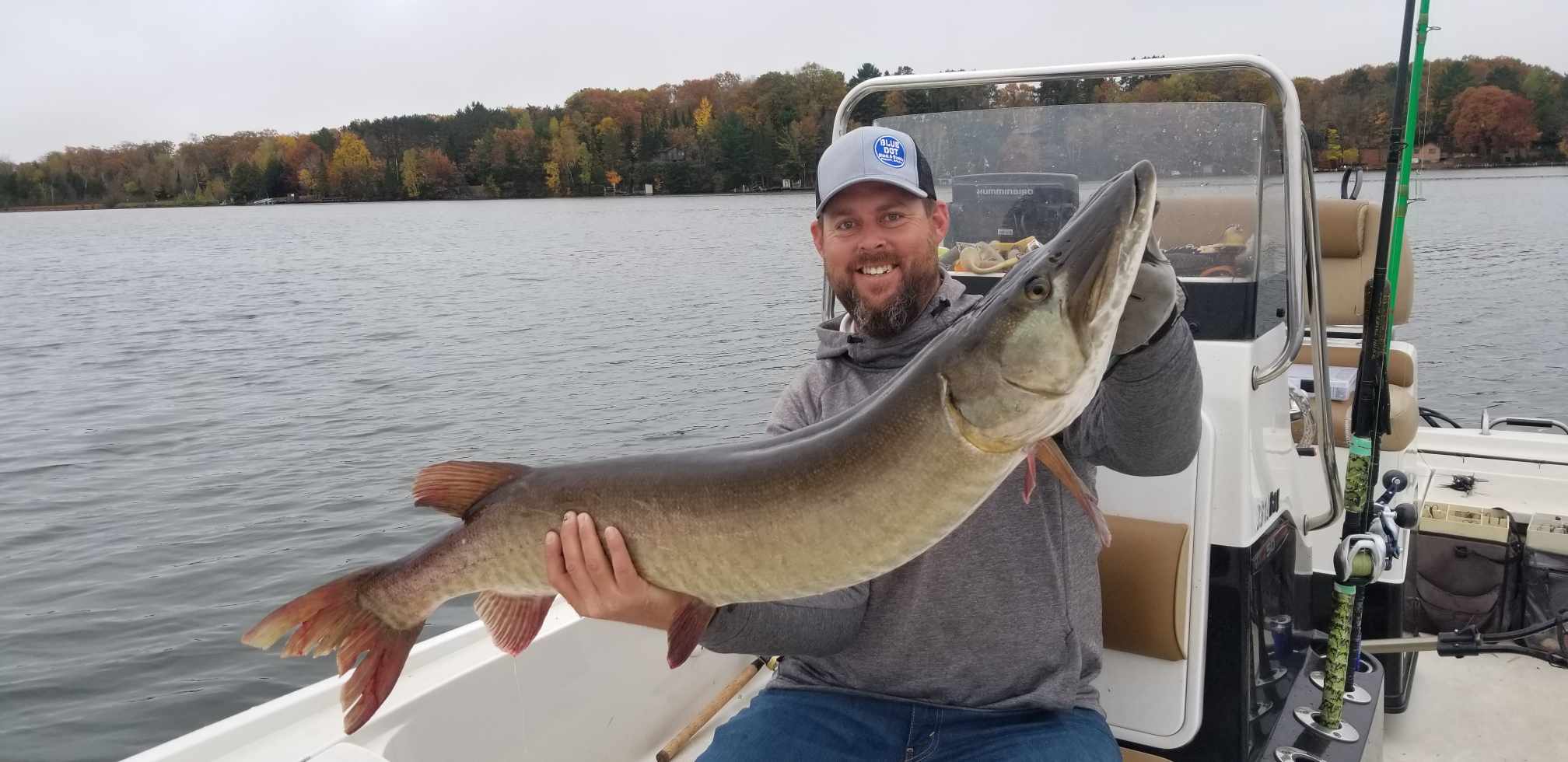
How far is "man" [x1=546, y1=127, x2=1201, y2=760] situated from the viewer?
2078 mm

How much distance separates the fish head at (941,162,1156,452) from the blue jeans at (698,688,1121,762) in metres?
0.98

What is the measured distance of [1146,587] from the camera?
8.82 ft

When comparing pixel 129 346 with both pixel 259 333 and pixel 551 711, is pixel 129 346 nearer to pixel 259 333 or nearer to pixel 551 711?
pixel 259 333

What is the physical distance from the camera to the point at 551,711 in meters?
3.13

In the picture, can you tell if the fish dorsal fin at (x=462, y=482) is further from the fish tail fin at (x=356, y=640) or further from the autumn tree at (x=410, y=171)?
the autumn tree at (x=410, y=171)

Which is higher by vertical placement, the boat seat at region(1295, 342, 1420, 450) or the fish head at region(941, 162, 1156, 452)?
the fish head at region(941, 162, 1156, 452)

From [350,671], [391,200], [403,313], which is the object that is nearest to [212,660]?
[350,671]

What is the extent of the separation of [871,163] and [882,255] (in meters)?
0.24

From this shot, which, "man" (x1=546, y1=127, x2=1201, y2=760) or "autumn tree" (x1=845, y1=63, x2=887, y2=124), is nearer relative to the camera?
"man" (x1=546, y1=127, x2=1201, y2=760)

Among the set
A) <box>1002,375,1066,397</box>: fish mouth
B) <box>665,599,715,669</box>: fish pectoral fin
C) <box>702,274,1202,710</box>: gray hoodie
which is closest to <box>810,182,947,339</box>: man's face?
<box>702,274,1202,710</box>: gray hoodie

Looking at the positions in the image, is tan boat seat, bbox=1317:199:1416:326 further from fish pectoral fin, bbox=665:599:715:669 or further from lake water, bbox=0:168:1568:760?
fish pectoral fin, bbox=665:599:715:669

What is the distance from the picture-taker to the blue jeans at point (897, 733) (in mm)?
2205

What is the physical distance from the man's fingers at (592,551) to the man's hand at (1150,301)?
0.98 metres

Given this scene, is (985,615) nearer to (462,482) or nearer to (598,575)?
(598,575)
